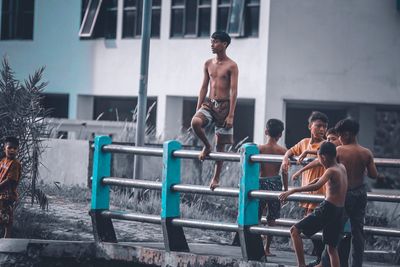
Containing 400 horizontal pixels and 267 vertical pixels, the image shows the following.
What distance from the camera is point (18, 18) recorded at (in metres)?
33.2

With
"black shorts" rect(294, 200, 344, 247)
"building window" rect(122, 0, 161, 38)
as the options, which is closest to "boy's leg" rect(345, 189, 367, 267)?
"black shorts" rect(294, 200, 344, 247)

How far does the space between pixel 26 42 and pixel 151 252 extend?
22.2 meters

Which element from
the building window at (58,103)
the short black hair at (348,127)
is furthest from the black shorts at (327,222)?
the building window at (58,103)

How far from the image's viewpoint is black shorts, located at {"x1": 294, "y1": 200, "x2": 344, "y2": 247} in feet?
32.4

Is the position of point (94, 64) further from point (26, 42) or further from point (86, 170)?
point (86, 170)

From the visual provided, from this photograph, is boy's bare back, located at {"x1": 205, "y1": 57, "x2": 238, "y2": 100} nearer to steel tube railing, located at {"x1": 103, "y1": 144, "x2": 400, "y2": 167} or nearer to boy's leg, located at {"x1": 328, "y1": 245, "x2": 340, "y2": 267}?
steel tube railing, located at {"x1": 103, "y1": 144, "x2": 400, "y2": 167}

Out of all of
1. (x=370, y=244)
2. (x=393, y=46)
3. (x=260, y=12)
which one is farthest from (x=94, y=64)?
(x=370, y=244)

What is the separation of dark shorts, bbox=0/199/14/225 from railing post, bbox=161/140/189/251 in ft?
5.94

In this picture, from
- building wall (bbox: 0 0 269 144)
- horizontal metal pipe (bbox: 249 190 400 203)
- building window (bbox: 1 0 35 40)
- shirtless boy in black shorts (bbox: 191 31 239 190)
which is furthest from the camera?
building window (bbox: 1 0 35 40)

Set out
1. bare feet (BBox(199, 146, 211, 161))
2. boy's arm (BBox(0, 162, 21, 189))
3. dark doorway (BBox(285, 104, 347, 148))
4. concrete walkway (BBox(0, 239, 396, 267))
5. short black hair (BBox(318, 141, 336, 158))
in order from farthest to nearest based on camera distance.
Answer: dark doorway (BBox(285, 104, 347, 148)) → boy's arm (BBox(0, 162, 21, 189)) → concrete walkway (BBox(0, 239, 396, 267)) → bare feet (BBox(199, 146, 211, 161)) → short black hair (BBox(318, 141, 336, 158))

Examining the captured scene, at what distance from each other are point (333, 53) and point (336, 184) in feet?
57.8

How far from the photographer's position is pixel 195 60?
29.1 m

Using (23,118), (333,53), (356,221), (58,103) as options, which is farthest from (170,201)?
(58,103)

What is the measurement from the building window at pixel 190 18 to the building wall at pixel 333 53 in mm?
2233
